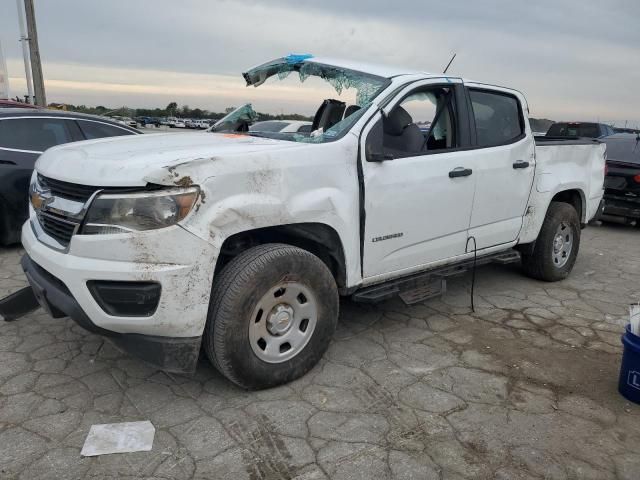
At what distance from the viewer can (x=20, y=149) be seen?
5.65 metres

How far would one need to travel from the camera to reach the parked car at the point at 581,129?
14164 mm

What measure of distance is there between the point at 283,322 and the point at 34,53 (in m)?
15.8

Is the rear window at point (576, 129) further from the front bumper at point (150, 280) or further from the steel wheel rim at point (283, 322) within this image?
the front bumper at point (150, 280)

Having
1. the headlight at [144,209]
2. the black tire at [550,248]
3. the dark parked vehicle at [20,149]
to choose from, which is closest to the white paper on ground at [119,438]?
the headlight at [144,209]

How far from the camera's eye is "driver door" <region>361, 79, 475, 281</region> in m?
3.41

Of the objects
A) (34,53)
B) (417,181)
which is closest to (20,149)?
(417,181)

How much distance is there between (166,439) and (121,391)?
23.8 inches

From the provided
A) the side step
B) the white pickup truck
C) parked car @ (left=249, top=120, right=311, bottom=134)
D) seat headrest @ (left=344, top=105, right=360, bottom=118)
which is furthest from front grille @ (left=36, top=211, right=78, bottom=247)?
seat headrest @ (left=344, top=105, right=360, bottom=118)

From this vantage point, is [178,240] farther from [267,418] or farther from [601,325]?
[601,325]

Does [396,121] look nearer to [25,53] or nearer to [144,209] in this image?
[144,209]

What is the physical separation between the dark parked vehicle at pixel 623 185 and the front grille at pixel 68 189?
328 inches

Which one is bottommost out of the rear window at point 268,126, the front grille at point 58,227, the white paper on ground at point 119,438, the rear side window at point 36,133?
the white paper on ground at point 119,438

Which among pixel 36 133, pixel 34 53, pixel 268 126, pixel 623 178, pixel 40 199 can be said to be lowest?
pixel 623 178

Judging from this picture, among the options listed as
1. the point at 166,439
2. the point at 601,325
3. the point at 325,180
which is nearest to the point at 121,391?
the point at 166,439
